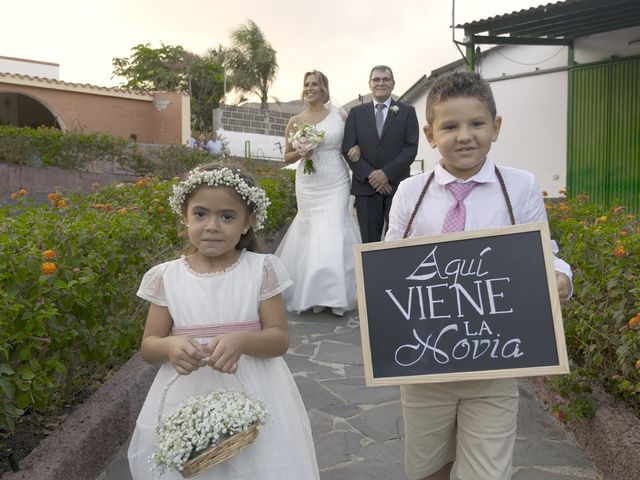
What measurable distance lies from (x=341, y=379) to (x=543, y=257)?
9.91 ft

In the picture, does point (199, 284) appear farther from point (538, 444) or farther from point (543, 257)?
point (538, 444)

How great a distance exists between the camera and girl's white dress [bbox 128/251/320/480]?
258 centimetres

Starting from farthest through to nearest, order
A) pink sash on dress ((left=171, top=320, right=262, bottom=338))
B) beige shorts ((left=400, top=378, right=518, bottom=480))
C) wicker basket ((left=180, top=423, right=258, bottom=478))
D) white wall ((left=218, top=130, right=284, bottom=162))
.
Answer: white wall ((left=218, top=130, right=284, bottom=162))
pink sash on dress ((left=171, top=320, right=262, bottom=338))
beige shorts ((left=400, top=378, right=518, bottom=480))
wicker basket ((left=180, top=423, right=258, bottom=478))

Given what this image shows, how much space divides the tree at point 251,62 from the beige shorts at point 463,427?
4674cm

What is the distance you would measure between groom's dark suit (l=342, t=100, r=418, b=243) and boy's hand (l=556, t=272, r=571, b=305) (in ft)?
14.6

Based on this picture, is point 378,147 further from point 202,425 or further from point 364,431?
point 202,425

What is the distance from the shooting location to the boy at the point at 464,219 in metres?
2.47

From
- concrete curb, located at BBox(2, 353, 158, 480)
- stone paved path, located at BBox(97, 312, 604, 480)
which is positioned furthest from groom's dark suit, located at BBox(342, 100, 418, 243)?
concrete curb, located at BBox(2, 353, 158, 480)

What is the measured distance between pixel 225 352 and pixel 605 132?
11105mm

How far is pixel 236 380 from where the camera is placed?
2.64 m

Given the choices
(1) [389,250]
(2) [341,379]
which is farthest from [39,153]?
(1) [389,250]

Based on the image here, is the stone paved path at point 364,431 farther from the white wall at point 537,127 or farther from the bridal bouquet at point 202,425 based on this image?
the white wall at point 537,127

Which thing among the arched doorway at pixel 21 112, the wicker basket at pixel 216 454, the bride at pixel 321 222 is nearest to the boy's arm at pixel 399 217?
the wicker basket at pixel 216 454

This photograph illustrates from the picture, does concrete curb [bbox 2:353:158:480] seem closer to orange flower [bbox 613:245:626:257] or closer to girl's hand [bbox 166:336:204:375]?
girl's hand [bbox 166:336:204:375]
